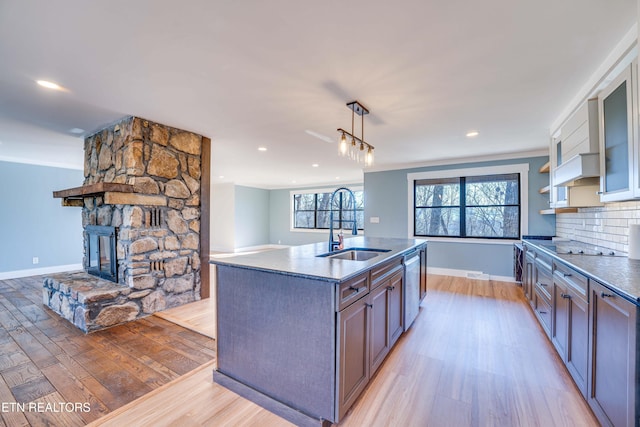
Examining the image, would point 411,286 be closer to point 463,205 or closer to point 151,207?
point 151,207

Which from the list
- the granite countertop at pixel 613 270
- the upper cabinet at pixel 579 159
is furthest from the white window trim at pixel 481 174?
the granite countertop at pixel 613 270

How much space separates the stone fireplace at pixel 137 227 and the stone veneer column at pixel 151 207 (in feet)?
0.04

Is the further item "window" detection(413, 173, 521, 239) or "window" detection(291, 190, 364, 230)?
"window" detection(291, 190, 364, 230)

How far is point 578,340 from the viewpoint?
5.94 ft

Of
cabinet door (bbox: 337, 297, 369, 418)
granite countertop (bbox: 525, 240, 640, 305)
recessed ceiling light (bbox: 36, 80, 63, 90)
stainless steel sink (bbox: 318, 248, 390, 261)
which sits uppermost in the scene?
recessed ceiling light (bbox: 36, 80, 63, 90)

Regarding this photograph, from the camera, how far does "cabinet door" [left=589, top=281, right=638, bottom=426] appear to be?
1209mm

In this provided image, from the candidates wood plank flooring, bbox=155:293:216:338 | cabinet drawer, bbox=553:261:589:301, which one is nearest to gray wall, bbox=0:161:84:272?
wood plank flooring, bbox=155:293:216:338

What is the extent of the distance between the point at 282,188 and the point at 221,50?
306 inches

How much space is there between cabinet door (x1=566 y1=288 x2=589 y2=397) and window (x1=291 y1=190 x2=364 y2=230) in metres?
6.54

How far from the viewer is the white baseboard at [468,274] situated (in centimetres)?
496

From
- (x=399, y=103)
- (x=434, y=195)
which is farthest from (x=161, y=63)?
(x=434, y=195)

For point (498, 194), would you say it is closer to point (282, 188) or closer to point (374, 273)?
point (374, 273)

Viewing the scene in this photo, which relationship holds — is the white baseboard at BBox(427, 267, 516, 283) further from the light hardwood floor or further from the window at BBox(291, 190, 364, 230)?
the window at BBox(291, 190, 364, 230)

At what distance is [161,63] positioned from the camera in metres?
2.00
